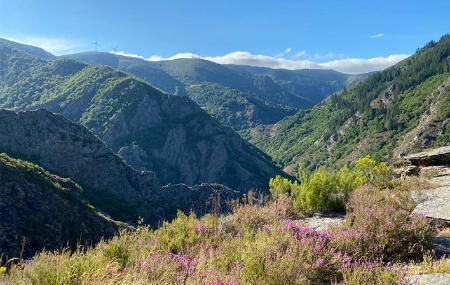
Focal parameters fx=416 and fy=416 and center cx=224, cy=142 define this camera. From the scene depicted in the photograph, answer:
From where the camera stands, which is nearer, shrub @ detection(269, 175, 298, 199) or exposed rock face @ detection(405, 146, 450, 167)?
shrub @ detection(269, 175, 298, 199)

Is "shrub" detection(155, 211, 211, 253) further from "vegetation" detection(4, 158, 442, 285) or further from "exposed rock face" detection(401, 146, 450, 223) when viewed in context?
"exposed rock face" detection(401, 146, 450, 223)

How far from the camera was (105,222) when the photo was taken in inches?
2584

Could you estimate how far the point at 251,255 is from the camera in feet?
19.0

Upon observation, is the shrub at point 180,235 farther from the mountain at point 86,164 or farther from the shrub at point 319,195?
the mountain at point 86,164

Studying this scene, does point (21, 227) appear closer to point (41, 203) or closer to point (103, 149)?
point (41, 203)

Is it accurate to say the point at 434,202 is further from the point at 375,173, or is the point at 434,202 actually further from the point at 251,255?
the point at 251,255

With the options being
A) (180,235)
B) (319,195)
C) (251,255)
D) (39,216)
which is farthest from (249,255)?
(39,216)

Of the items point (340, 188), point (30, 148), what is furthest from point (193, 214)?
point (30, 148)

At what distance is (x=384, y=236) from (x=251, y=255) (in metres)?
Answer: 2.73

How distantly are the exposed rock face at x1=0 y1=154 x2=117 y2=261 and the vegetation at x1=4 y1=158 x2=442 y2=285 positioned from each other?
3983 centimetres

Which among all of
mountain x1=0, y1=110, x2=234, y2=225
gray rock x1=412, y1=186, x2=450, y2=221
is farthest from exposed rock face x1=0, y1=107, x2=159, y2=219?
gray rock x1=412, y1=186, x2=450, y2=221

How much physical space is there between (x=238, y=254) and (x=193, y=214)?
11.9 ft

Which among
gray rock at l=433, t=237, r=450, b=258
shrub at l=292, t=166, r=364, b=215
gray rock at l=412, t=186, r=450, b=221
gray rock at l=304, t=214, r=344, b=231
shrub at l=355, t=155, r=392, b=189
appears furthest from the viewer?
shrub at l=355, t=155, r=392, b=189

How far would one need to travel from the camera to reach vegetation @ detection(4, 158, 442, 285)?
521 cm
